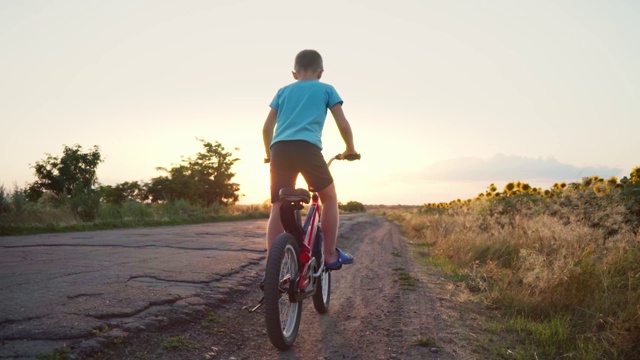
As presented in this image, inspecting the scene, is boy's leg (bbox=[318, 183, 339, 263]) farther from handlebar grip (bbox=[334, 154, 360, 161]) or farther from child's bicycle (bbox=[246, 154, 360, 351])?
handlebar grip (bbox=[334, 154, 360, 161])

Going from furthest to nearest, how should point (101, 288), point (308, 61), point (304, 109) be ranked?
point (101, 288), point (308, 61), point (304, 109)

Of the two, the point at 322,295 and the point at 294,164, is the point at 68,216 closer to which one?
the point at 322,295

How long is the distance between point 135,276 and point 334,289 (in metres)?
2.21

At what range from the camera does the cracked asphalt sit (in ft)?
9.45

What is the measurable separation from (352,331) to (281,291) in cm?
81

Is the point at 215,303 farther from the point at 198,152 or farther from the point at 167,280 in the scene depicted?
the point at 198,152

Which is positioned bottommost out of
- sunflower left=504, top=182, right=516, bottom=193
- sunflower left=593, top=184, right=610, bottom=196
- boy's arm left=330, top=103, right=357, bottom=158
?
sunflower left=593, top=184, right=610, bottom=196

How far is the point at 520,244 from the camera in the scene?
Answer: 7000mm

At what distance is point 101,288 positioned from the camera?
4102 mm

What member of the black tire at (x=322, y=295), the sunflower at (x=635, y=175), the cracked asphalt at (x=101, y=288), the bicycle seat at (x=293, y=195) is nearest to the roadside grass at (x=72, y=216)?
the cracked asphalt at (x=101, y=288)

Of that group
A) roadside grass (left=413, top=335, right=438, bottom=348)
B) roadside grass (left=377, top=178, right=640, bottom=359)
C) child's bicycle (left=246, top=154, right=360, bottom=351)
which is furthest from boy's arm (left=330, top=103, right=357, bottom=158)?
roadside grass (left=377, top=178, right=640, bottom=359)

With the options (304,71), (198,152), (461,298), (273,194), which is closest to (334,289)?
(461,298)

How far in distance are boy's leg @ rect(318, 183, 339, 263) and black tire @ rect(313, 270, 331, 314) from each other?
0.21 metres

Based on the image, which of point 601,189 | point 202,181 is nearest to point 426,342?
point 601,189
